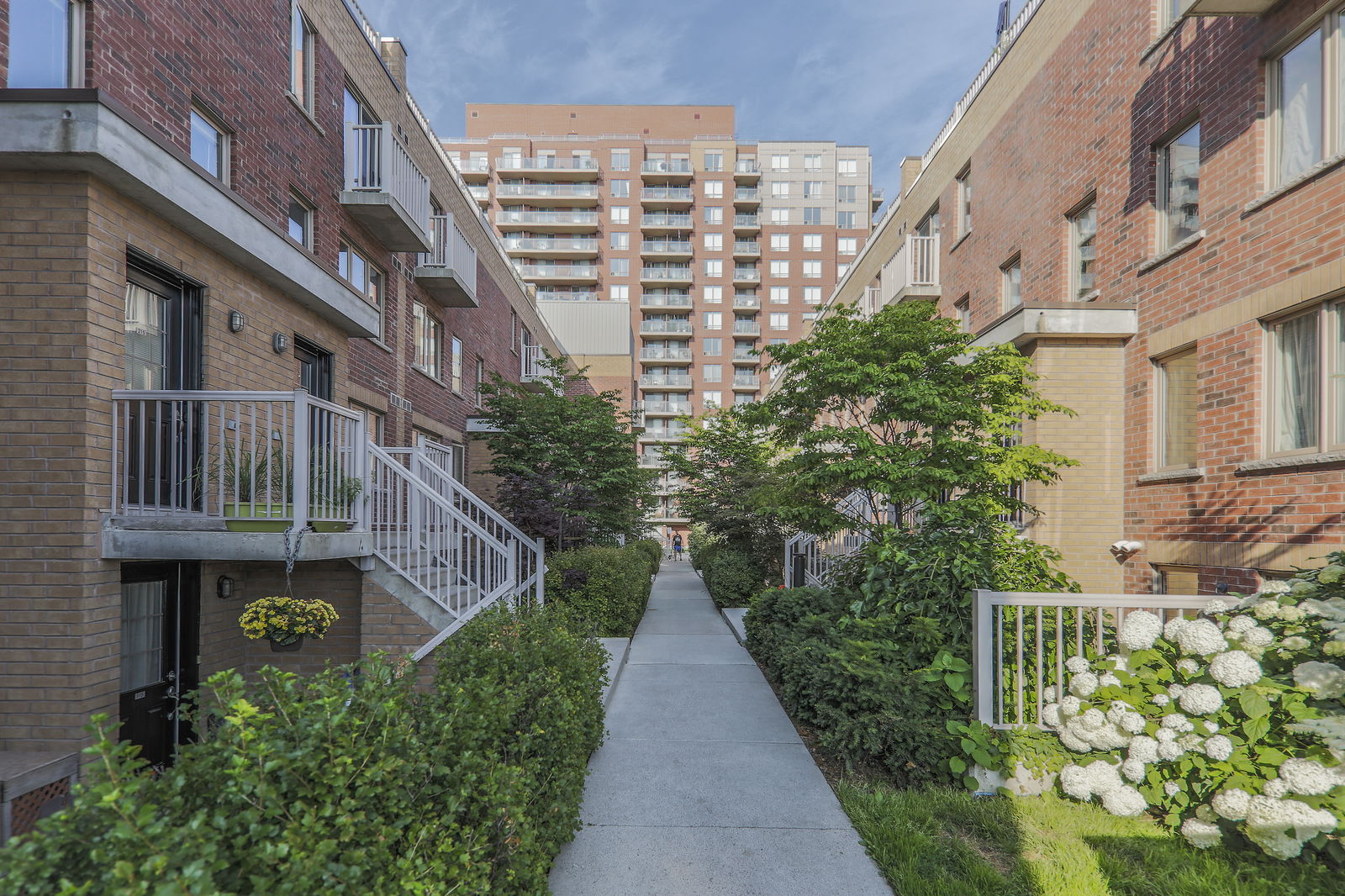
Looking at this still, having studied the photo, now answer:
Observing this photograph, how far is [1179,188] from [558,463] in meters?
9.98

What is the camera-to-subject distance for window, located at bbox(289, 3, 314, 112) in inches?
370

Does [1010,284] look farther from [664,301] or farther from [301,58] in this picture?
[664,301]

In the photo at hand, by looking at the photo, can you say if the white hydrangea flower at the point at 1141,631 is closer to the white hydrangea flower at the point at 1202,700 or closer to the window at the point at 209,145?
the white hydrangea flower at the point at 1202,700

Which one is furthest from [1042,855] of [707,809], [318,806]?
[318,806]

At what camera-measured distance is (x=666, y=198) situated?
5756 cm

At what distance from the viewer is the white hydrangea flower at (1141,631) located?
15.1ft

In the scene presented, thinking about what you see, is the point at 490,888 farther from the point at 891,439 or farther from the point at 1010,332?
the point at 1010,332

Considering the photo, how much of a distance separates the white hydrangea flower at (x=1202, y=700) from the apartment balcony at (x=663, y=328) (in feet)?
178

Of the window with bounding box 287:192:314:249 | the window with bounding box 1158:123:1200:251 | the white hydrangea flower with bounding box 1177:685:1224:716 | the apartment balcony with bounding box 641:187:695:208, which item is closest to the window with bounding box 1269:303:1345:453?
the window with bounding box 1158:123:1200:251

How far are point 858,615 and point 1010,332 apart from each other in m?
5.72

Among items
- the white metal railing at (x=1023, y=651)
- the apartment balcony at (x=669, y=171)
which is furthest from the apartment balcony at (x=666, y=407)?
the white metal railing at (x=1023, y=651)

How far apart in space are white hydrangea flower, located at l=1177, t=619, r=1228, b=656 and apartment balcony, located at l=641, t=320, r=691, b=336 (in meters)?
53.9

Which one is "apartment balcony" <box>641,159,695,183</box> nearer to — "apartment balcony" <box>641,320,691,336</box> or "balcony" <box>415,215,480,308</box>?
"apartment balcony" <box>641,320,691,336</box>

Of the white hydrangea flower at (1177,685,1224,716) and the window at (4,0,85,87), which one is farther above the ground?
the window at (4,0,85,87)
